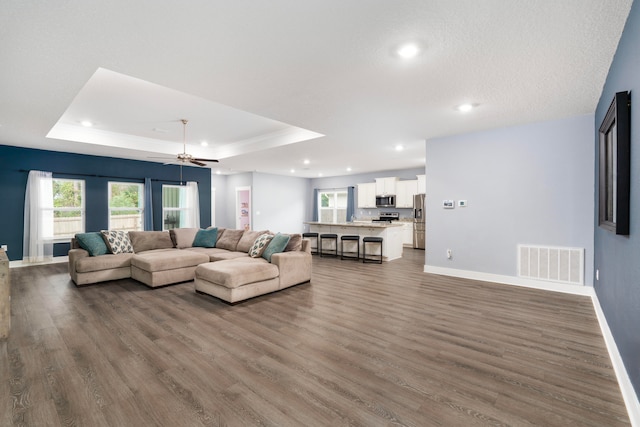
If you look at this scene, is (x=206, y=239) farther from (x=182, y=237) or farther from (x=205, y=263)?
(x=205, y=263)

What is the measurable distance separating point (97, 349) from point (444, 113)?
4831mm

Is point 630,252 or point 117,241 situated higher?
point 630,252

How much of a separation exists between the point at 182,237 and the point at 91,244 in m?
A: 1.57

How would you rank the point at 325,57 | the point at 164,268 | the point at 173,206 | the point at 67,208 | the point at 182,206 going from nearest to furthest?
the point at 325,57 → the point at 164,268 → the point at 67,208 → the point at 173,206 → the point at 182,206

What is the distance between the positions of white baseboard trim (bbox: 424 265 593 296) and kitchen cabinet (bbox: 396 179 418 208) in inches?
171

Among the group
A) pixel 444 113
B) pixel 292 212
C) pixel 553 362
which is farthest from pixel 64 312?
pixel 292 212

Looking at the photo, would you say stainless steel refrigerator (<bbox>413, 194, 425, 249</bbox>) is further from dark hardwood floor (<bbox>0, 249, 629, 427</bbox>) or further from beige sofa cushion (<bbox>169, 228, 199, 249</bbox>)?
beige sofa cushion (<bbox>169, 228, 199, 249</bbox>)

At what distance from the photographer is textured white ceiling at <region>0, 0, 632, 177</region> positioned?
2.02m

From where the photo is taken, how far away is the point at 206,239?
6.32m

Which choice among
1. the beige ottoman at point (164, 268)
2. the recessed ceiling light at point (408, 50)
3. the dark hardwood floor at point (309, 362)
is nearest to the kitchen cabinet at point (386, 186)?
the dark hardwood floor at point (309, 362)

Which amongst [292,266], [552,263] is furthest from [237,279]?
[552,263]

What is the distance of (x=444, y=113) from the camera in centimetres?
412

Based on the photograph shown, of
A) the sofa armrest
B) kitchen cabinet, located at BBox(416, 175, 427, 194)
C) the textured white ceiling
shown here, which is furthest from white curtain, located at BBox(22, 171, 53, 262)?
kitchen cabinet, located at BBox(416, 175, 427, 194)

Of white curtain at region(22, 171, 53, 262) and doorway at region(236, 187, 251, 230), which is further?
doorway at region(236, 187, 251, 230)
